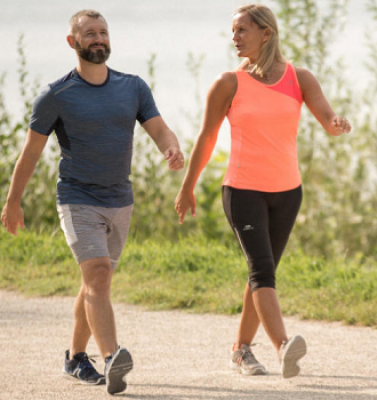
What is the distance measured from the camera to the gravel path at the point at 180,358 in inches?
168

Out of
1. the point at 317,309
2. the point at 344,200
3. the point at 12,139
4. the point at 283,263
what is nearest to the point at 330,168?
the point at 344,200

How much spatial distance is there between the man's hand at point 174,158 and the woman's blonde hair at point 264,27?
653 mm

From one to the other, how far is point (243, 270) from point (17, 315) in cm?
217

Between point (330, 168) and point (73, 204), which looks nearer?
point (73, 204)

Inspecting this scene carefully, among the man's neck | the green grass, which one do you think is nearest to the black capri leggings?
the man's neck

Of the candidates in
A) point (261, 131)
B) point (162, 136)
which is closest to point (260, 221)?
point (261, 131)

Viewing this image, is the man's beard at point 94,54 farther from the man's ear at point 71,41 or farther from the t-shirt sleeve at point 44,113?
the t-shirt sleeve at point 44,113

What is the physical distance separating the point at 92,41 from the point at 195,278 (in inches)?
150

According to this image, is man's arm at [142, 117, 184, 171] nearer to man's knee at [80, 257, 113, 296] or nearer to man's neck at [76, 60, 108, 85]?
man's neck at [76, 60, 108, 85]

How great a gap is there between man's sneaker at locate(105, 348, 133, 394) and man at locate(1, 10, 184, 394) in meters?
0.13

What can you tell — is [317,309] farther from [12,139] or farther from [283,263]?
[12,139]

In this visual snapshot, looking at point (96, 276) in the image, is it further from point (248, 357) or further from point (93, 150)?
point (248, 357)

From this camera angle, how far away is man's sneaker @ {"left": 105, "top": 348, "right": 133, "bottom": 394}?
4000 mm

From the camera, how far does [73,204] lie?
4352 millimetres
